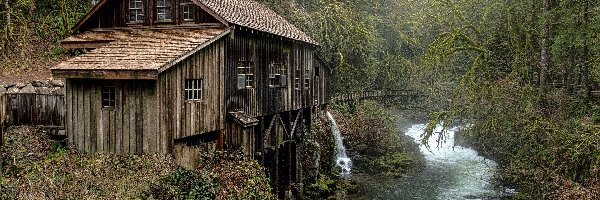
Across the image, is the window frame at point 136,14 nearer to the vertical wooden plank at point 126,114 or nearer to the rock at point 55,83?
the vertical wooden plank at point 126,114

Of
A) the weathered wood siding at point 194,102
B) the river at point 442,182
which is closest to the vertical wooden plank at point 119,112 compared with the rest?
the weathered wood siding at point 194,102

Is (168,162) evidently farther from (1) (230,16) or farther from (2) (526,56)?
(2) (526,56)

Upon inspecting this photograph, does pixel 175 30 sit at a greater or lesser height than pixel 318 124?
greater

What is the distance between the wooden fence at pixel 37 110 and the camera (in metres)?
15.2

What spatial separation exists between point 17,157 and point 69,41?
478cm

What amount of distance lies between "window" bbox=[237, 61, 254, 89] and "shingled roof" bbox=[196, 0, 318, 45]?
50.5 inches

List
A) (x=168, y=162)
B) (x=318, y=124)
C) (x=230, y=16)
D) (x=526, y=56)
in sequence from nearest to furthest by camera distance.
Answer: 1. (x=168, y=162)
2. (x=230, y=16)
3. (x=526, y=56)
4. (x=318, y=124)

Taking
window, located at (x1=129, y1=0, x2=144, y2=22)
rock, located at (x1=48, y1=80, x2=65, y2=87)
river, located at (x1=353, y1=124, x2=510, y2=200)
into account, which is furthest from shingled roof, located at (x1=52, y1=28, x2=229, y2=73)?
river, located at (x1=353, y1=124, x2=510, y2=200)

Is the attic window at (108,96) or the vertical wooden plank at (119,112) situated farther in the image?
the attic window at (108,96)

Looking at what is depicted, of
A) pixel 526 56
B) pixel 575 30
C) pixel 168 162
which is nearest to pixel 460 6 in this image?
pixel 526 56

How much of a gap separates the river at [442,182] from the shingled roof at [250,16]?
7.80 meters

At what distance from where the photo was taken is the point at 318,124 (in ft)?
85.4

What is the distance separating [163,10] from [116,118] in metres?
4.63

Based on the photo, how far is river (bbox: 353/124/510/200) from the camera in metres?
22.9
